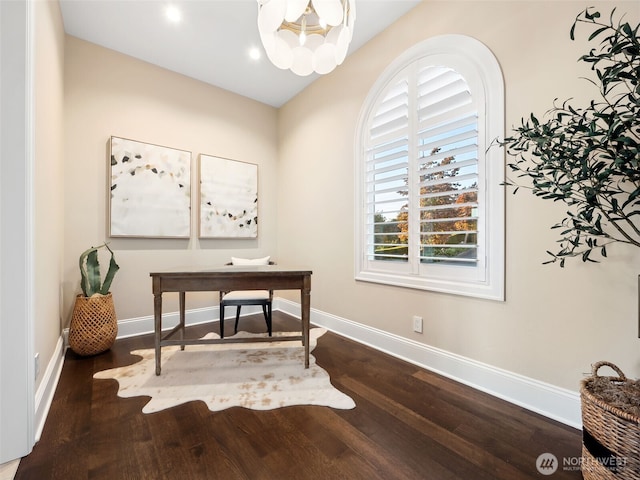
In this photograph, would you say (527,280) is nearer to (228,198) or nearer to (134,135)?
(228,198)

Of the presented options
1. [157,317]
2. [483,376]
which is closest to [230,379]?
[157,317]

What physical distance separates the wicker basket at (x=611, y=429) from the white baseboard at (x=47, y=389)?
2.53 meters

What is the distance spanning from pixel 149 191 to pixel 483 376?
349cm

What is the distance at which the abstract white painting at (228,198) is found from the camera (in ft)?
11.3

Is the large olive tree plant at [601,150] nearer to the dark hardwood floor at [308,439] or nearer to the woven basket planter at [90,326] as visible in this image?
the dark hardwood floor at [308,439]

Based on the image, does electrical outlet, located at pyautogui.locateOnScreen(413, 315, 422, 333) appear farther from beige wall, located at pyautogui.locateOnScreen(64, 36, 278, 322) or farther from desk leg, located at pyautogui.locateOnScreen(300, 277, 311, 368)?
beige wall, located at pyautogui.locateOnScreen(64, 36, 278, 322)

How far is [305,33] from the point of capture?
6.59ft

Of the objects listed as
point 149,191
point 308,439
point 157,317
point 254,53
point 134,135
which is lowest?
point 308,439

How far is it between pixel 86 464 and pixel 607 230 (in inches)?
109

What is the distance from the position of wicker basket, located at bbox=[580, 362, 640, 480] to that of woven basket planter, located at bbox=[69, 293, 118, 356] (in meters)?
3.26

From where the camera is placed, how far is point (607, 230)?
4.78 ft

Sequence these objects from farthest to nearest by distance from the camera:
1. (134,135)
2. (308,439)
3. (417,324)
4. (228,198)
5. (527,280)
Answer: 1. (228,198)
2. (134,135)
3. (417,324)
4. (527,280)
5. (308,439)

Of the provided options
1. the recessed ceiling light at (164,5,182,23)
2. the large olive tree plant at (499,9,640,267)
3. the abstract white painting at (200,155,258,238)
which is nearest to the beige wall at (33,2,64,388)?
the recessed ceiling light at (164,5,182,23)

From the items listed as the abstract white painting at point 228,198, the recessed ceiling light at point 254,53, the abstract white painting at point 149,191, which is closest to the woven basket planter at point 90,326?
the abstract white painting at point 149,191
